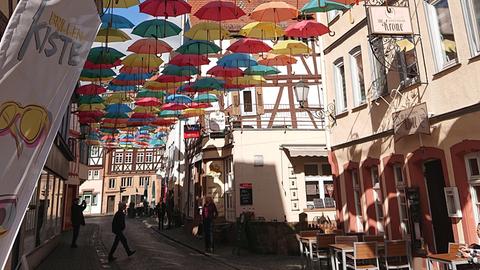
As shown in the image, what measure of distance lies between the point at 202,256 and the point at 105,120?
9.11 m

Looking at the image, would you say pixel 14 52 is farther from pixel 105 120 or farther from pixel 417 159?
pixel 105 120

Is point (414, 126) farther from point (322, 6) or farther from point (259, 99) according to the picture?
point (259, 99)

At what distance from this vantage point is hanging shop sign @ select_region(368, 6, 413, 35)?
8055 mm

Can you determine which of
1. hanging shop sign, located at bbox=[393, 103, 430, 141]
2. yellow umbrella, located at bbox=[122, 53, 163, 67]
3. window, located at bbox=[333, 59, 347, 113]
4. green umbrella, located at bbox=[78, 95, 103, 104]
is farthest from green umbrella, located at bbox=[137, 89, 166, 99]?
hanging shop sign, located at bbox=[393, 103, 430, 141]

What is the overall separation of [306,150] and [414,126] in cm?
903

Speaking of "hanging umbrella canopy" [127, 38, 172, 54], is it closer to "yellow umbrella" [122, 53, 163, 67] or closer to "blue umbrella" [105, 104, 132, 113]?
"yellow umbrella" [122, 53, 163, 67]

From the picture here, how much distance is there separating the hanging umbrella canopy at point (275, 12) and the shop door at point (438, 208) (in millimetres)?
4474

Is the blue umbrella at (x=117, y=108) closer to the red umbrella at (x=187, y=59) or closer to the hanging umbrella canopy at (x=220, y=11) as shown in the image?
the red umbrella at (x=187, y=59)

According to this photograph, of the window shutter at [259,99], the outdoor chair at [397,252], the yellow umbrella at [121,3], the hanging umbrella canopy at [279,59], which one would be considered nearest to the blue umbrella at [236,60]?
the hanging umbrella canopy at [279,59]

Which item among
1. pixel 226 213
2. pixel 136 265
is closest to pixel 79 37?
pixel 136 265

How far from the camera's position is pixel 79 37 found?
9.23 feet

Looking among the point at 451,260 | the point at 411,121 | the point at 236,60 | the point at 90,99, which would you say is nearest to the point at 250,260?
the point at 236,60

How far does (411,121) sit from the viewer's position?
8188 mm

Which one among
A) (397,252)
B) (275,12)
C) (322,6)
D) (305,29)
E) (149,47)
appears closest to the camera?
(397,252)
